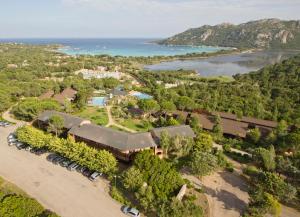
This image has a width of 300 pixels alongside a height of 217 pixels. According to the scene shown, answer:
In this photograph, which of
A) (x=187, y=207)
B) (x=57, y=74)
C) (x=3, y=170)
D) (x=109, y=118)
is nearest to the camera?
(x=187, y=207)

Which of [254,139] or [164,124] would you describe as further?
[164,124]

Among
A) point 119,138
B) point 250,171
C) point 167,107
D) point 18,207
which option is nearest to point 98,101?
point 167,107

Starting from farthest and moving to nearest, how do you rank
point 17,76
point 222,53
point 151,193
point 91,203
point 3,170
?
point 222,53
point 17,76
point 3,170
point 91,203
point 151,193

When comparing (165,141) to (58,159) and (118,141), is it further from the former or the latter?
(58,159)

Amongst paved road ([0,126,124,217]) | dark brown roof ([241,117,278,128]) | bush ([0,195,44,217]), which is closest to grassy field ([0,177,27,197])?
paved road ([0,126,124,217])

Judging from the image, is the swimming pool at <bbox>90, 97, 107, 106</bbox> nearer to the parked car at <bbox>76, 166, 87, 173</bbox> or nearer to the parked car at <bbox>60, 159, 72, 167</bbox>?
the parked car at <bbox>60, 159, 72, 167</bbox>

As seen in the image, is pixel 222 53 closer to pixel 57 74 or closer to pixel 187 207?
pixel 57 74

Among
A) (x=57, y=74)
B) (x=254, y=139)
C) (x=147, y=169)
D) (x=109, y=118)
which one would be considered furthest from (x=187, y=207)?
(x=57, y=74)
